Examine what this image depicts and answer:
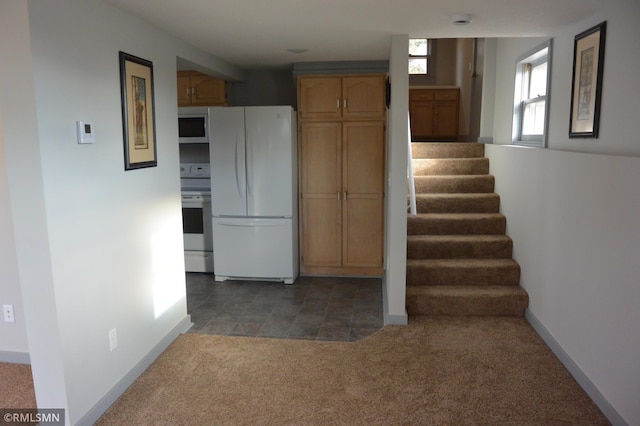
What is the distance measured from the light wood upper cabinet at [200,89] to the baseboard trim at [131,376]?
2593 mm

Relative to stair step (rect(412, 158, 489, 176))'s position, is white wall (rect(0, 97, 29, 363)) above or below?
below

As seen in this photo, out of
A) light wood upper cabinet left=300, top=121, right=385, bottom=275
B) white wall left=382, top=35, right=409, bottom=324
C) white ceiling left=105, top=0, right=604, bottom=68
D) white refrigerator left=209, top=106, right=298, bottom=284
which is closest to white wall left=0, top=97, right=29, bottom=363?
white ceiling left=105, top=0, right=604, bottom=68

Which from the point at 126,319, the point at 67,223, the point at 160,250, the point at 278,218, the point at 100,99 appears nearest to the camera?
the point at 67,223

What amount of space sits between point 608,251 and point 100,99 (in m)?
2.89

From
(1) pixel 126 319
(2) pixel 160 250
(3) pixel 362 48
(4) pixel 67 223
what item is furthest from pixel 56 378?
(3) pixel 362 48

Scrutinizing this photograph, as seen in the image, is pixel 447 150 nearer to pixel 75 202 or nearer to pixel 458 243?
pixel 458 243

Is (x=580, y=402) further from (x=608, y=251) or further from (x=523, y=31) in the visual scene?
(x=523, y=31)

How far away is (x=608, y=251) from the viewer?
2.52 m

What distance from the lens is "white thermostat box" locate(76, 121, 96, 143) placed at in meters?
2.29

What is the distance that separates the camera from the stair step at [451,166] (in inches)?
194

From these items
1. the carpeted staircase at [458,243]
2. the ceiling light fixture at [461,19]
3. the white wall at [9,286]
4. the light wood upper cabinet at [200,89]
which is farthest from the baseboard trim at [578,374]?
the light wood upper cabinet at [200,89]

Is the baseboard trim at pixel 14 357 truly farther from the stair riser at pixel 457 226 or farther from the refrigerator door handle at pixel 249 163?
the stair riser at pixel 457 226

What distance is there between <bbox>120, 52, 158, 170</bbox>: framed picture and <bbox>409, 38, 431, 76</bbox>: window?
6.05 metres

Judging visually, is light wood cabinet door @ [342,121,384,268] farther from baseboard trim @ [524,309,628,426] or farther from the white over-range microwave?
baseboard trim @ [524,309,628,426]
